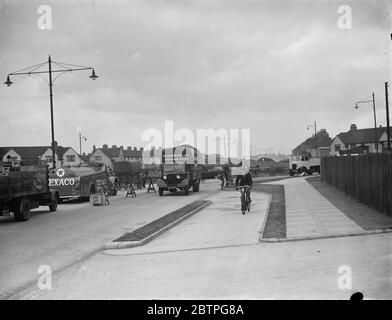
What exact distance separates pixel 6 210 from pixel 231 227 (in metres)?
7.64

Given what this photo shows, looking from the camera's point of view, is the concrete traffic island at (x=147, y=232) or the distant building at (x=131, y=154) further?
the distant building at (x=131, y=154)

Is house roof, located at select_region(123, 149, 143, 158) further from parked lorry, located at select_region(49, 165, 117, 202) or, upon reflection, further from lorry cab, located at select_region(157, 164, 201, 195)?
parked lorry, located at select_region(49, 165, 117, 202)

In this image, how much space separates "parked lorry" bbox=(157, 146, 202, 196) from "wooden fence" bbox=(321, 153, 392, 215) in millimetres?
9656

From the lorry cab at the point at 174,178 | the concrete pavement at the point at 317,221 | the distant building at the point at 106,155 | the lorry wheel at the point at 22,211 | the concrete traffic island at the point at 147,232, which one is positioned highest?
the distant building at the point at 106,155

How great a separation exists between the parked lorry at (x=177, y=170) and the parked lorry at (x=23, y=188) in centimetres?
1013

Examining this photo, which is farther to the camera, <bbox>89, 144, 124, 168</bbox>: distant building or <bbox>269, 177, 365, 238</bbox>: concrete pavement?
<bbox>89, 144, 124, 168</bbox>: distant building

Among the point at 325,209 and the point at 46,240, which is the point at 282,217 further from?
the point at 46,240

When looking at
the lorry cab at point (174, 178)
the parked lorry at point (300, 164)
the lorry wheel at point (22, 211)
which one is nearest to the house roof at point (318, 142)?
the parked lorry at point (300, 164)

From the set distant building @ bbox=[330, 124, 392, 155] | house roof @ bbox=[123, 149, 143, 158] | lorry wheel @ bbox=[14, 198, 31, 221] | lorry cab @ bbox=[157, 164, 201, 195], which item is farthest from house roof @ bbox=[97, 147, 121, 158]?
lorry wheel @ bbox=[14, 198, 31, 221]

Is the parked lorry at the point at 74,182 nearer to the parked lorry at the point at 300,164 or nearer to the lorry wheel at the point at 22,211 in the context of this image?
the lorry wheel at the point at 22,211

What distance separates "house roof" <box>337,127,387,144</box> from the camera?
317 feet

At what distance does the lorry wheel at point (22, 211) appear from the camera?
17.9 metres

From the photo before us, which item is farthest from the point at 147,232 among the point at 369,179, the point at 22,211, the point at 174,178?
the point at 174,178
